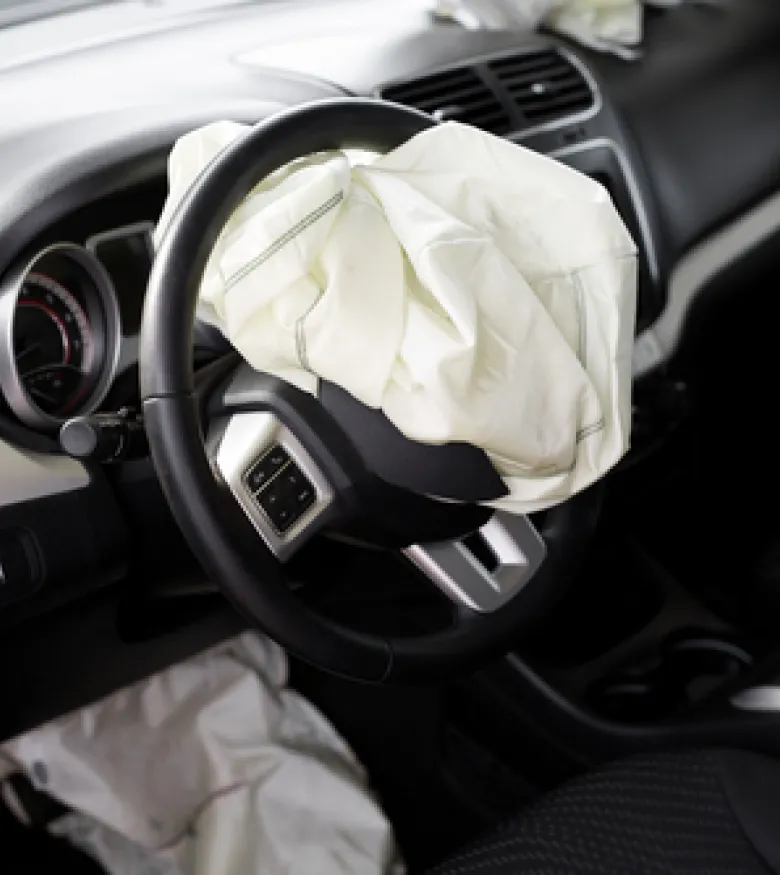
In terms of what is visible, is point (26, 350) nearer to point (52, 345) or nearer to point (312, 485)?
point (52, 345)

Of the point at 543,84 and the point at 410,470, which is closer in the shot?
the point at 410,470

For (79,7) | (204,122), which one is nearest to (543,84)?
(204,122)

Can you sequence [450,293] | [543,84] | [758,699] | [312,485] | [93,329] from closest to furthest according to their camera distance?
[450,293] → [312,485] → [93,329] → [758,699] → [543,84]

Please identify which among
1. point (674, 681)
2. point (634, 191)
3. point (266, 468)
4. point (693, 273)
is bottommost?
Answer: point (674, 681)

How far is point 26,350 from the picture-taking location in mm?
824

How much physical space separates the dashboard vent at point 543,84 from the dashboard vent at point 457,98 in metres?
0.03

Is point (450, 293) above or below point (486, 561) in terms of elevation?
above

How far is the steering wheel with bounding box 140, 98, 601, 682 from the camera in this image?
2.15 feet

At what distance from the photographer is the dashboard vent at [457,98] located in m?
1.09

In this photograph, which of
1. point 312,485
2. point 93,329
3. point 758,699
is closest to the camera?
point 312,485

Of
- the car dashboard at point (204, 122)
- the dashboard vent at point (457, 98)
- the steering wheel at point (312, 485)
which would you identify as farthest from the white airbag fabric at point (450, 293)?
the dashboard vent at point (457, 98)

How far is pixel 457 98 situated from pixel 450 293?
1.67ft

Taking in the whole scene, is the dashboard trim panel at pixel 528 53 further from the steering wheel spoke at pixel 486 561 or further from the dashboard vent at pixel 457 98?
the steering wheel spoke at pixel 486 561

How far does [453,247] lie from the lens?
690 mm
